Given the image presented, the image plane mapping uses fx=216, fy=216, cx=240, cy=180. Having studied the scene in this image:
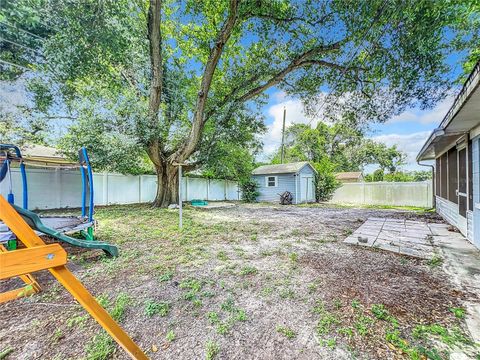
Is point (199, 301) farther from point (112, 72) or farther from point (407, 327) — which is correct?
point (112, 72)

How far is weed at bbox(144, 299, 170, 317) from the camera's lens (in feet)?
6.99

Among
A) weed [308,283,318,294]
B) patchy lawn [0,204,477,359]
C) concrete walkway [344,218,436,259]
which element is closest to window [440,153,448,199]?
concrete walkway [344,218,436,259]

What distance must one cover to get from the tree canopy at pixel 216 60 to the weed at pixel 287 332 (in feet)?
17.7

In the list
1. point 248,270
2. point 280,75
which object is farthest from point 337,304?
point 280,75

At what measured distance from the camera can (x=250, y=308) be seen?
7.34 ft

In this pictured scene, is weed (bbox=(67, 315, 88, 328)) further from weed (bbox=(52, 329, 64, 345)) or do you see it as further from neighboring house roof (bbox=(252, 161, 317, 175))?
neighboring house roof (bbox=(252, 161, 317, 175))

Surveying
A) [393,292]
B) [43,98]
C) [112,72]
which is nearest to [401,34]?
[393,292]

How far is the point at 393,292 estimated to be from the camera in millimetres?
2529

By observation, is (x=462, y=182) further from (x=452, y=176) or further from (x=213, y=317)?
(x=213, y=317)

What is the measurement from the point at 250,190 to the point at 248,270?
12317 millimetres

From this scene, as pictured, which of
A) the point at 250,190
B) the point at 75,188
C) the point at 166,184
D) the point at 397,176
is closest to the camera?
the point at 75,188

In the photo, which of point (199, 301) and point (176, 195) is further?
point (176, 195)

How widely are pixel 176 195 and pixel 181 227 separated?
5312 mm

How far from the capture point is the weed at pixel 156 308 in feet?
6.99
